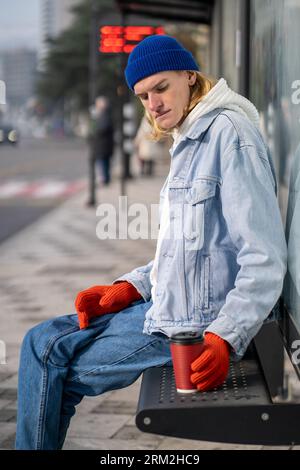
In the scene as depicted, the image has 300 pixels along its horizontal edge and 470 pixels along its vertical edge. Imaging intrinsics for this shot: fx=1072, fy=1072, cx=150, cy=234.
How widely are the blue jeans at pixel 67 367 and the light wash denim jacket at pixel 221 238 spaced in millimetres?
104

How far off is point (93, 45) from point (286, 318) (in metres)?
12.6

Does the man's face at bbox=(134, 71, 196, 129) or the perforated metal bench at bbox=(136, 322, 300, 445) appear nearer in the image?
the perforated metal bench at bbox=(136, 322, 300, 445)

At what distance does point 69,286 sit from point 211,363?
5959mm

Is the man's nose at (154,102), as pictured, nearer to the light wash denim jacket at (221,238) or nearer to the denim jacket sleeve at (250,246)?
the light wash denim jacket at (221,238)

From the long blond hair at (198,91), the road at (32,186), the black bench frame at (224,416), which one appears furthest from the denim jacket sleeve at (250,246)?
the road at (32,186)

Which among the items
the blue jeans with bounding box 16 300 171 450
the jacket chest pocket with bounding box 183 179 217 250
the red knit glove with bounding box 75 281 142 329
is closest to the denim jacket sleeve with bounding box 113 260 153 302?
the red knit glove with bounding box 75 281 142 329

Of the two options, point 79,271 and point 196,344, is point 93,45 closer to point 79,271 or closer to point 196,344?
point 79,271

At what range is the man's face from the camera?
3291 millimetres

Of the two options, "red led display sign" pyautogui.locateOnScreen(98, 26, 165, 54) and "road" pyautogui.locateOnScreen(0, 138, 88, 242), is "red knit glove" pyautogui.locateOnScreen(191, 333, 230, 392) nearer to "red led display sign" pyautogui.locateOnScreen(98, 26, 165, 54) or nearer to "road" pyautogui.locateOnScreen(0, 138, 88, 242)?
"road" pyautogui.locateOnScreen(0, 138, 88, 242)

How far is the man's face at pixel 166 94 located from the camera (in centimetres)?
329

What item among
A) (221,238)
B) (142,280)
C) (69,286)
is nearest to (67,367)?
(142,280)

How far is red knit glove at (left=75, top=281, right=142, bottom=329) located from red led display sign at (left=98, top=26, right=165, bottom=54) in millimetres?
11164

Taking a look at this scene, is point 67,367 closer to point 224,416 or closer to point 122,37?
point 224,416

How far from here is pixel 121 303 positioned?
11.7ft
